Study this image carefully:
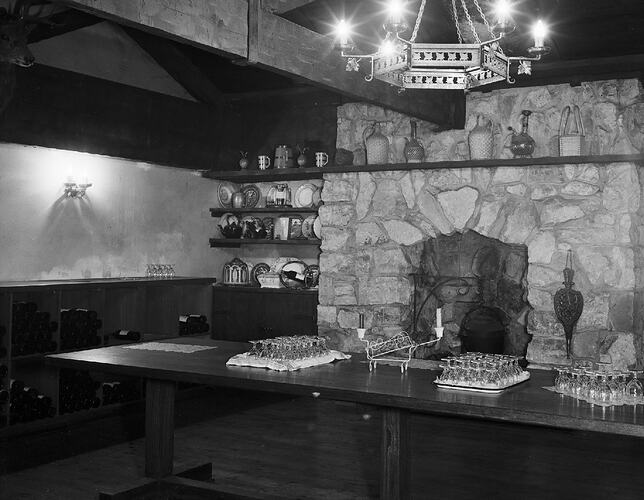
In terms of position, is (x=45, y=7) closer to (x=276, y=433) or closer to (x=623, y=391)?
(x=276, y=433)

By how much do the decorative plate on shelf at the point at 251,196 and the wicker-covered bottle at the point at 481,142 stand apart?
7.79 feet

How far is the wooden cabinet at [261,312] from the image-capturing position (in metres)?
7.37

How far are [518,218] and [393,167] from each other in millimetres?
1172

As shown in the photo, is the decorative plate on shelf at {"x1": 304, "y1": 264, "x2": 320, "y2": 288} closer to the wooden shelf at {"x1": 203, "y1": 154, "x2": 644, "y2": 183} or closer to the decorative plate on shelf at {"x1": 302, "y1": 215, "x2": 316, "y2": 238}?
the decorative plate on shelf at {"x1": 302, "y1": 215, "x2": 316, "y2": 238}

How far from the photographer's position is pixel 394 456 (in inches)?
140

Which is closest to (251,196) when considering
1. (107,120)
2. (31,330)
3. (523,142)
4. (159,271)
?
(159,271)

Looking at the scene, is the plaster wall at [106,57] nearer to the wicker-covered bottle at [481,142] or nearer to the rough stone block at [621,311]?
the wicker-covered bottle at [481,142]

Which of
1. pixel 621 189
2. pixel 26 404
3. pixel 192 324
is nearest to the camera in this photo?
pixel 26 404

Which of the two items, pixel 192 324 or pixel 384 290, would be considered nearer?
pixel 192 324

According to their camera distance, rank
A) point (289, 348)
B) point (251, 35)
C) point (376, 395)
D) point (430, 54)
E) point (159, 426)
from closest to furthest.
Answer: point (376, 395) < point (430, 54) < point (289, 348) < point (251, 35) < point (159, 426)

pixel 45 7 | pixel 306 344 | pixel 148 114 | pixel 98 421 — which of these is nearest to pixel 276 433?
pixel 98 421

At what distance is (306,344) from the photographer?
4203 millimetres

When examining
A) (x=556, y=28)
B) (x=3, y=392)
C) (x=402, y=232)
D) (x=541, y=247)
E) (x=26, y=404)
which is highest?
(x=556, y=28)

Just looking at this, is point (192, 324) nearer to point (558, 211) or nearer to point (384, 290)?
point (384, 290)
